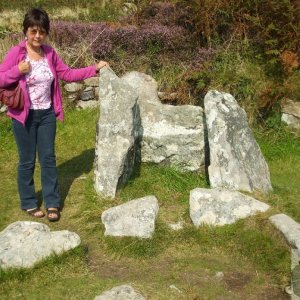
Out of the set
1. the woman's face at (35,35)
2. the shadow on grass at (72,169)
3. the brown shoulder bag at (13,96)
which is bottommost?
the shadow on grass at (72,169)

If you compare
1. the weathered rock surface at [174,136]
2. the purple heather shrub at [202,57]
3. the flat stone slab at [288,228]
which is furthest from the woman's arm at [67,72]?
the purple heather shrub at [202,57]

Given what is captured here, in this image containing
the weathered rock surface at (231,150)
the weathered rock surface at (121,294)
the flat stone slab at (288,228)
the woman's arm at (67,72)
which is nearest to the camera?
the weathered rock surface at (121,294)

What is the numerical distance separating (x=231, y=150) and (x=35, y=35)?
2.65 m

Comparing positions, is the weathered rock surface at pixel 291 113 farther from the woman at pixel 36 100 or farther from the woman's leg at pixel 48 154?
the woman's leg at pixel 48 154

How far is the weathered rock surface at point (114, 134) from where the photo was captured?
5.82 metres

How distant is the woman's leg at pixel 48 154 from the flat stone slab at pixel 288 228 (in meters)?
2.51

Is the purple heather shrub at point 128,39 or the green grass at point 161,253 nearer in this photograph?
the green grass at point 161,253

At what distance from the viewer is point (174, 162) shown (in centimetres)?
658

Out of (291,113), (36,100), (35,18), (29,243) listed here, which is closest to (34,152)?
(36,100)

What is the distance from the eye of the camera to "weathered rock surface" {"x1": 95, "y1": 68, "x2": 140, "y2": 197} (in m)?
5.82

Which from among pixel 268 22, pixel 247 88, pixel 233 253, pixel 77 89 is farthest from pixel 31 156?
pixel 268 22

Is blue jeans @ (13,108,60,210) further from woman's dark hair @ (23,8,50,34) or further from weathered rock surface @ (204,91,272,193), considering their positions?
weathered rock surface @ (204,91,272,193)

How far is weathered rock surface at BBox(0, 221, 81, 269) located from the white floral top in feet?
4.37

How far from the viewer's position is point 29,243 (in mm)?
4691
